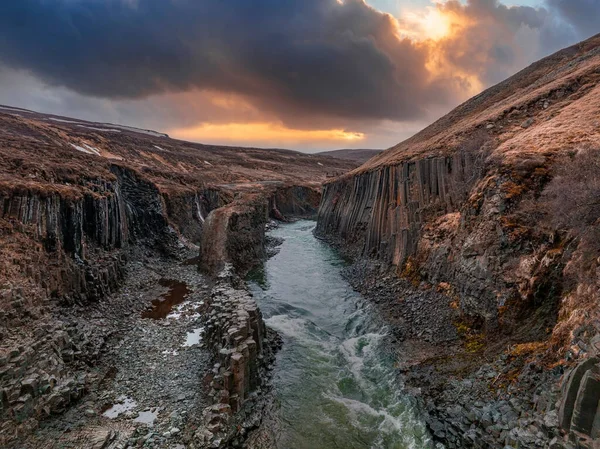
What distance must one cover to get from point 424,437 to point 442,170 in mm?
16376

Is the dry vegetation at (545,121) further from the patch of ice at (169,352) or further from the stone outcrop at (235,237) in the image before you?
the patch of ice at (169,352)

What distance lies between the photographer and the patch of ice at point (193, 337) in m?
14.6

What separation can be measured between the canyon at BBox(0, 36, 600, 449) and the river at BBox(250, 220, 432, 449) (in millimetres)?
90

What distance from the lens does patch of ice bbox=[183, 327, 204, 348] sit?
14581 millimetres

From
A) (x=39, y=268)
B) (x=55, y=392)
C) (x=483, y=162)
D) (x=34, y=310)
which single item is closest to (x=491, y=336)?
(x=483, y=162)

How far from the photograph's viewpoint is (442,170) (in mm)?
21625

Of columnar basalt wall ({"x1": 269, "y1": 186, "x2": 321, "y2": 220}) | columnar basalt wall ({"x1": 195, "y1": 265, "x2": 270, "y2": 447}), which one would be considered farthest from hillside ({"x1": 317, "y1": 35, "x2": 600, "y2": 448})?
columnar basalt wall ({"x1": 269, "y1": 186, "x2": 321, "y2": 220})

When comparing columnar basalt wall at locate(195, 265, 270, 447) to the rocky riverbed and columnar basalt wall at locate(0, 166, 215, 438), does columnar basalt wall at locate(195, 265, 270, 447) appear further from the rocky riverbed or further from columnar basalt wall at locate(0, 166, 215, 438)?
columnar basalt wall at locate(0, 166, 215, 438)

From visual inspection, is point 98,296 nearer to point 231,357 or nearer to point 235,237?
point 231,357

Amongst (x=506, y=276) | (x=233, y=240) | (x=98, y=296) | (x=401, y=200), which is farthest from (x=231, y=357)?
(x=401, y=200)

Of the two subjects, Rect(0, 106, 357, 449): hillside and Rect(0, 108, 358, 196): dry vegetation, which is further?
Rect(0, 108, 358, 196): dry vegetation

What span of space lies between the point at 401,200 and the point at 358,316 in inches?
389

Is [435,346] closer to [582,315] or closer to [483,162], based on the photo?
[582,315]

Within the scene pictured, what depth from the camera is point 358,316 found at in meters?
18.6
